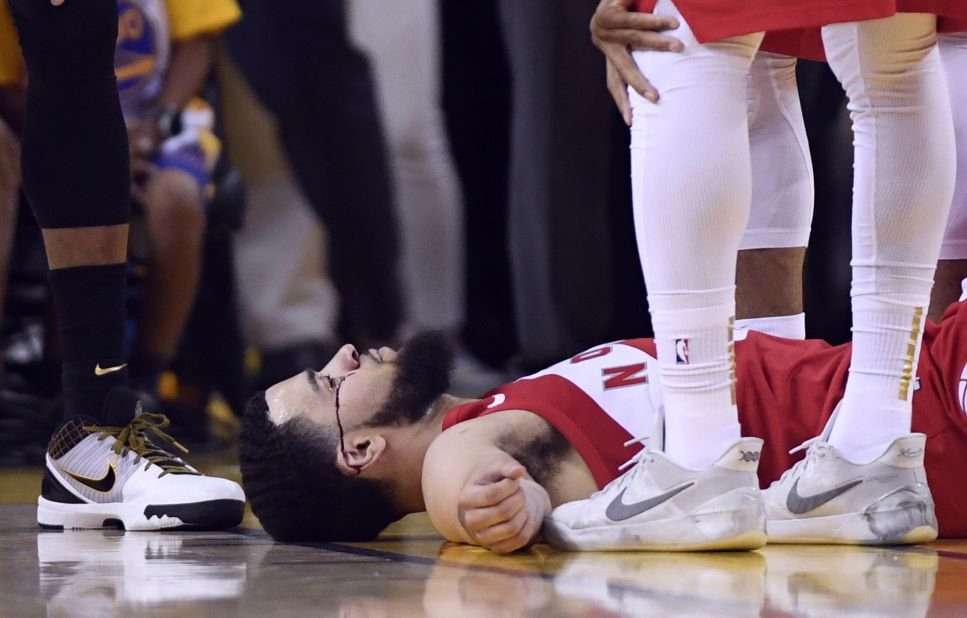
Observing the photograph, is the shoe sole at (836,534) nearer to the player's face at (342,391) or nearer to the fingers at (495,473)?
the fingers at (495,473)

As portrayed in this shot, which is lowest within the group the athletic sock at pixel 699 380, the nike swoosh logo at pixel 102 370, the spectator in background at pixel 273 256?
the spectator in background at pixel 273 256

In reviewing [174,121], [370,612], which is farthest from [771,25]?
[174,121]

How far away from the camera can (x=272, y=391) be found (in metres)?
1.69

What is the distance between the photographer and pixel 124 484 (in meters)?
1.74

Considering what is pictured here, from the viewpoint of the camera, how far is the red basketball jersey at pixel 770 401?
4.97ft

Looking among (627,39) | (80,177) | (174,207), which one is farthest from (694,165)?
(174,207)

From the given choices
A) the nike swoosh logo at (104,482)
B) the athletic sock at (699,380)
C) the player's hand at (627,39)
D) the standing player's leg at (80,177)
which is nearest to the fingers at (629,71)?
the player's hand at (627,39)

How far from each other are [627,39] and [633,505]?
1.45 feet

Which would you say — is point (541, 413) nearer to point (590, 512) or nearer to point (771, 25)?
point (590, 512)

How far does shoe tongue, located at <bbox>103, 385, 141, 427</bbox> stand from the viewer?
5.80ft

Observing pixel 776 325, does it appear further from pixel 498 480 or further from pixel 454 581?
pixel 454 581

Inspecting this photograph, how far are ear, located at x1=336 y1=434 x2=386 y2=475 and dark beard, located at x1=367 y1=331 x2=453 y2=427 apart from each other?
0.02 meters

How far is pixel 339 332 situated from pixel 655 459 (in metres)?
2.08

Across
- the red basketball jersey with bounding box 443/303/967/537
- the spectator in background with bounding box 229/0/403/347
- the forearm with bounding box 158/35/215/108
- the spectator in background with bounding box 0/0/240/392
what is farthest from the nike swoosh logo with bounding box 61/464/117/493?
the spectator in background with bounding box 229/0/403/347
